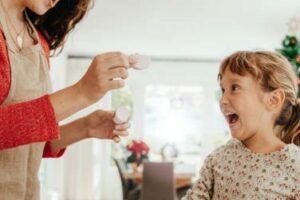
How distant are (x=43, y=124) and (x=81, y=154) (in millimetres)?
5680

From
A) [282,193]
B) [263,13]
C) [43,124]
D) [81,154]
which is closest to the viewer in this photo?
[43,124]

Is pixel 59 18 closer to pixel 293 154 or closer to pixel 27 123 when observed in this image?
pixel 27 123

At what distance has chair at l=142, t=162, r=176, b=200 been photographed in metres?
4.20

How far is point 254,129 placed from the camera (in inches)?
48.4

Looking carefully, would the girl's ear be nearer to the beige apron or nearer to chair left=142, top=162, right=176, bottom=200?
the beige apron

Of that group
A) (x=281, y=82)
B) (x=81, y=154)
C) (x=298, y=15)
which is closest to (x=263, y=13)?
(x=298, y=15)

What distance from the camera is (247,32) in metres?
4.96

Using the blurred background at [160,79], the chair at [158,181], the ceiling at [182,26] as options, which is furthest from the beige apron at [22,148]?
the chair at [158,181]

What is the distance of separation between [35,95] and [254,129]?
672 mm

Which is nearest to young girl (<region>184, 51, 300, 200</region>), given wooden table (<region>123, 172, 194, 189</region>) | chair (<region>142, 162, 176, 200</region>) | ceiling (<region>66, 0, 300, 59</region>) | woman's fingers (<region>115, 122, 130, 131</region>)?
woman's fingers (<region>115, 122, 130, 131</region>)

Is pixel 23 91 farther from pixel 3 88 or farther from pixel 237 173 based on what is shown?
pixel 237 173

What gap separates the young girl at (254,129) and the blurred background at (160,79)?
2.76m

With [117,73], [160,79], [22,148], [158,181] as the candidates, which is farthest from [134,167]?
[117,73]

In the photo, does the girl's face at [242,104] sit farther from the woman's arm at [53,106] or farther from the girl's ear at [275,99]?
the woman's arm at [53,106]
